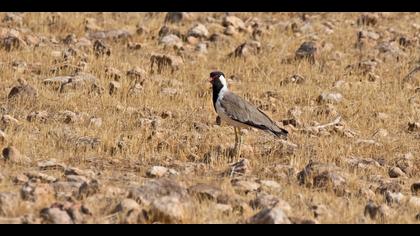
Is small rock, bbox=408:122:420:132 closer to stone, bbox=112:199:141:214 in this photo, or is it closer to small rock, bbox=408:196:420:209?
small rock, bbox=408:196:420:209

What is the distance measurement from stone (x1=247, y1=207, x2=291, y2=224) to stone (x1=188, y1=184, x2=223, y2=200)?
2.58 ft

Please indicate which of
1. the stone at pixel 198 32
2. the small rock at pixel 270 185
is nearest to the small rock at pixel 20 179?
the small rock at pixel 270 185

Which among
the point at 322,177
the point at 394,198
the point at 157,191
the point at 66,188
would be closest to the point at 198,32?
the point at 322,177

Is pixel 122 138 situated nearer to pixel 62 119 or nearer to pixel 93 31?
pixel 62 119

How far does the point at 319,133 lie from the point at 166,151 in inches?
87.8

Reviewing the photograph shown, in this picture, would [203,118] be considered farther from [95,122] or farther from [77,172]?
[77,172]

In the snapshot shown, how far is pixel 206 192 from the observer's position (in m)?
8.82

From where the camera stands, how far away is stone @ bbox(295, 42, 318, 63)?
51.6 ft

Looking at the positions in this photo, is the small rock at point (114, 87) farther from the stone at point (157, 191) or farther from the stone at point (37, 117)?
the stone at point (157, 191)

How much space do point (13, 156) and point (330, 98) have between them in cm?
537

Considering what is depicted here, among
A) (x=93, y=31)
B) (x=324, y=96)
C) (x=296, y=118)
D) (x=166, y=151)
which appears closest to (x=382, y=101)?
(x=324, y=96)

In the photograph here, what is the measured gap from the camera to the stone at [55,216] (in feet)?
25.8

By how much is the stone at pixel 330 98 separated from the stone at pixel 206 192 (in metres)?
4.99
